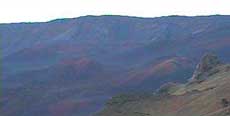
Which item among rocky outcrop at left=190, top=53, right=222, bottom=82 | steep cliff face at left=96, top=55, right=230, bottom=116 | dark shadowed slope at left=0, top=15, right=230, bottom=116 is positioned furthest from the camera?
dark shadowed slope at left=0, top=15, right=230, bottom=116

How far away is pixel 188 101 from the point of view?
3994 centimetres

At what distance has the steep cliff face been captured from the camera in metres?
35.8

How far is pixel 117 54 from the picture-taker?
128875 mm

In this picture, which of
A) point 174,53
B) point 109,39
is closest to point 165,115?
point 174,53

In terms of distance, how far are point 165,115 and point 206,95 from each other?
318 centimetres

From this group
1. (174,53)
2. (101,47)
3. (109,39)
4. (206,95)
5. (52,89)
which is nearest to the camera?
(206,95)

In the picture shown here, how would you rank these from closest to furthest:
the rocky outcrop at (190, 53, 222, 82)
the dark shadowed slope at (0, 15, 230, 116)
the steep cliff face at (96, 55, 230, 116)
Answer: the steep cliff face at (96, 55, 230, 116) → the rocky outcrop at (190, 53, 222, 82) → the dark shadowed slope at (0, 15, 230, 116)

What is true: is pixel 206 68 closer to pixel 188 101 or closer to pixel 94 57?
pixel 188 101

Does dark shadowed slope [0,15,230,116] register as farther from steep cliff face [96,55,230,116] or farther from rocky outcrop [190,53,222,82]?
steep cliff face [96,55,230,116]

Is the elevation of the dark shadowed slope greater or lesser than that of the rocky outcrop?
lesser

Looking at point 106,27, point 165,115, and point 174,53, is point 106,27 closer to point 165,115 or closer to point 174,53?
point 174,53

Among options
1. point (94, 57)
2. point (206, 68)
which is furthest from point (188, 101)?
point (94, 57)

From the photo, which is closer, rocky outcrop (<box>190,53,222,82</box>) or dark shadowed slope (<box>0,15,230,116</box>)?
rocky outcrop (<box>190,53,222,82</box>)

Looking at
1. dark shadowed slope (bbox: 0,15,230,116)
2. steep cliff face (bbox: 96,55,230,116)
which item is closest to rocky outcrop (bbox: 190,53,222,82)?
steep cliff face (bbox: 96,55,230,116)
